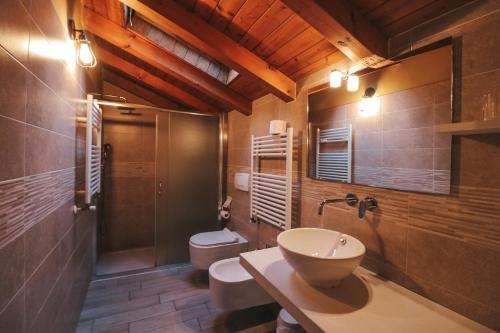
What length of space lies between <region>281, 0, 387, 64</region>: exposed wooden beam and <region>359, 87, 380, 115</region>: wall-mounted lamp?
0.17 m

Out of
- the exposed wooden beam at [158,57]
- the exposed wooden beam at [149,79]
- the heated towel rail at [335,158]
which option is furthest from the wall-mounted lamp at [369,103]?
the exposed wooden beam at [149,79]

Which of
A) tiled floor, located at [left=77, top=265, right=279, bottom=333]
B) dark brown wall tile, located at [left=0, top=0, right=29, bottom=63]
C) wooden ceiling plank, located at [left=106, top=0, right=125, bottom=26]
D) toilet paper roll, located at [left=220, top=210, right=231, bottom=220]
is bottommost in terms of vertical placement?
tiled floor, located at [left=77, top=265, right=279, bottom=333]

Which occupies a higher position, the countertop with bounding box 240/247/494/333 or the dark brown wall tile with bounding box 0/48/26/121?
the dark brown wall tile with bounding box 0/48/26/121

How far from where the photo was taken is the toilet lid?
2520mm

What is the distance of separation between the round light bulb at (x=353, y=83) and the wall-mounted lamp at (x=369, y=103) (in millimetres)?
68

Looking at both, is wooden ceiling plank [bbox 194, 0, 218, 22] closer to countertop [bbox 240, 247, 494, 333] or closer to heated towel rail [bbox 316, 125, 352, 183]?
heated towel rail [bbox 316, 125, 352, 183]

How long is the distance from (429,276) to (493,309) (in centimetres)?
21

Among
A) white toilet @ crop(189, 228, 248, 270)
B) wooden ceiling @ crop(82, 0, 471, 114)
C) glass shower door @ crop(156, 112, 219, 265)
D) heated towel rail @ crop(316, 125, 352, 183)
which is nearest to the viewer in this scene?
wooden ceiling @ crop(82, 0, 471, 114)

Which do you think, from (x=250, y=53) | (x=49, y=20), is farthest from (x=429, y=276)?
(x=49, y=20)

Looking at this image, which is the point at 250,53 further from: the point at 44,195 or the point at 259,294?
the point at 259,294

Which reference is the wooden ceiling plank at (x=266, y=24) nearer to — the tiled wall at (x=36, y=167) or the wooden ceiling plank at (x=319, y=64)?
the wooden ceiling plank at (x=319, y=64)

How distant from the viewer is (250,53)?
6.01 ft

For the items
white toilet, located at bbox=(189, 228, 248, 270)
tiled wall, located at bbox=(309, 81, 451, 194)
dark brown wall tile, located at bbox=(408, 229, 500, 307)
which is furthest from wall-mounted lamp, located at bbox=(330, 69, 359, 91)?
white toilet, located at bbox=(189, 228, 248, 270)

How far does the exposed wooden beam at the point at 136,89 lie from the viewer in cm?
323
